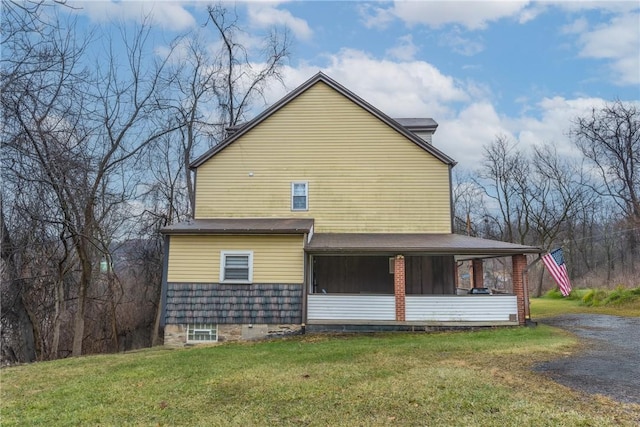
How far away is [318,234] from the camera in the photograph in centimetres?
1491

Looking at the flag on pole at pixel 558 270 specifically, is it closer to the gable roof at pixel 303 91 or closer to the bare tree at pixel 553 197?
the gable roof at pixel 303 91

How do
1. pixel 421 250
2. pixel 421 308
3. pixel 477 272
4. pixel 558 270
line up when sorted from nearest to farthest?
pixel 421 250, pixel 421 308, pixel 558 270, pixel 477 272

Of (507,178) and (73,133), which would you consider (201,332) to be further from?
(507,178)

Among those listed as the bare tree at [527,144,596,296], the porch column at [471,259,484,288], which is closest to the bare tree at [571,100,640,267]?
the bare tree at [527,144,596,296]

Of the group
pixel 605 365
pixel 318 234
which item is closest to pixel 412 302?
pixel 318 234

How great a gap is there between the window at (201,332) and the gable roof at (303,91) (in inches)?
233

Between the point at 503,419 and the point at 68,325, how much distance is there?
1836 centimetres

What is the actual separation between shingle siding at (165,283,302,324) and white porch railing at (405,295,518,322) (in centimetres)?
358

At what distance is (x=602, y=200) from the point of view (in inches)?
1431

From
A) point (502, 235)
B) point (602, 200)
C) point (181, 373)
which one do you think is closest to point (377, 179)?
point (181, 373)

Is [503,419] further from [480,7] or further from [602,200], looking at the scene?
[602,200]

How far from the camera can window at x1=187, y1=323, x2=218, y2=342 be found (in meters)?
12.9

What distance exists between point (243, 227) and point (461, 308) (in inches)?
283

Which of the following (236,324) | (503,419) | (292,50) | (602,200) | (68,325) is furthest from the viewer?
(602,200)
